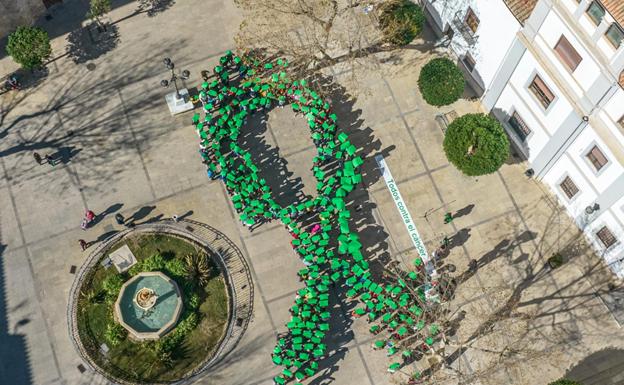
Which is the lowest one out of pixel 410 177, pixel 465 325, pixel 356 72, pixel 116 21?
pixel 465 325

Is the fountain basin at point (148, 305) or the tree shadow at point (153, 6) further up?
the tree shadow at point (153, 6)

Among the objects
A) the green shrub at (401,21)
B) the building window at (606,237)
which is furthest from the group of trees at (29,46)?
the building window at (606,237)

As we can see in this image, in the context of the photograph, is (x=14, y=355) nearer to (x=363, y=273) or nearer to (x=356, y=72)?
(x=363, y=273)

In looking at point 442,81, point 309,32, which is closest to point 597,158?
point 442,81

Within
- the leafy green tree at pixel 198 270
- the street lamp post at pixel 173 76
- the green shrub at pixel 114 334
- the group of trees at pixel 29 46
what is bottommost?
the green shrub at pixel 114 334

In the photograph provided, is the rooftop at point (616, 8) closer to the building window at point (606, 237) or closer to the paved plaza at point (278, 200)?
the building window at point (606, 237)

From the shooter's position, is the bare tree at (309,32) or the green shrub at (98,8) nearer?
the green shrub at (98,8)

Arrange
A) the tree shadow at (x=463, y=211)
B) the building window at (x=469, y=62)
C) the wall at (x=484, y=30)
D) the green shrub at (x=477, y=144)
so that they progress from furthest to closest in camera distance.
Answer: the building window at (x=469, y=62) < the tree shadow at (x=463, y=211) < the green shrub at (x=477, y=144) < the wall at (x=484, y=30)

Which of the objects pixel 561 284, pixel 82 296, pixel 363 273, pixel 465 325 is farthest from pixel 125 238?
Result: pixel 561 284

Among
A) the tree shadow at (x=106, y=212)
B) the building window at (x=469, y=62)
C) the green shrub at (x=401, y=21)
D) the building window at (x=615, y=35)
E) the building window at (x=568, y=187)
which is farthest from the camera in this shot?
the building window at (x=469, y=62)
